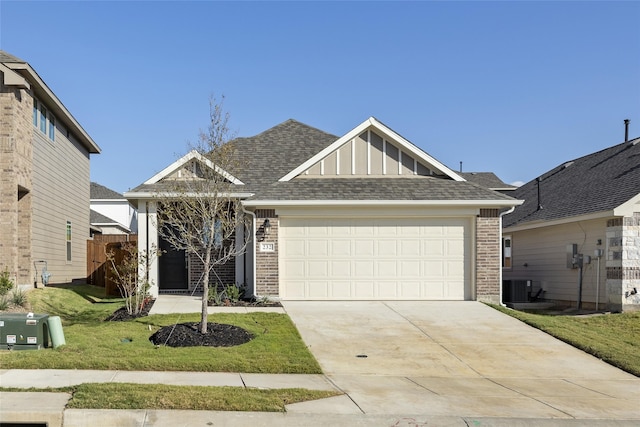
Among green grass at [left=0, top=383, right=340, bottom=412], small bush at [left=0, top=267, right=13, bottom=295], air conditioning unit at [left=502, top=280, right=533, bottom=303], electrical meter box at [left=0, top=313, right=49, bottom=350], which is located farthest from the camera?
air conditioning unit at [left=502, top=280, right=533, bottom=303]

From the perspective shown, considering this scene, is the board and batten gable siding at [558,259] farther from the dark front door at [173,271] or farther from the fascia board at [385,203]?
the dark front door at [173,271]

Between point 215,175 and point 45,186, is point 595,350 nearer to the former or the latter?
point 215,175

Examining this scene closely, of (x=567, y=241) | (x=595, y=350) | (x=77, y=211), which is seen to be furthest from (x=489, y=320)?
(x=77, y=211)

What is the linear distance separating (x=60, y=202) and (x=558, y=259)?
17.8 meters

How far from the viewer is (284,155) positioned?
1986cm

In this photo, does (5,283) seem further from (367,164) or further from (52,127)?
(367,164)

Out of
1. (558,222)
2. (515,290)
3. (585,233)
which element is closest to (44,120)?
(515,290)

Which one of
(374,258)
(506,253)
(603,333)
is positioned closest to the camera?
(603,333)

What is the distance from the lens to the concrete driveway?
7.80 meters

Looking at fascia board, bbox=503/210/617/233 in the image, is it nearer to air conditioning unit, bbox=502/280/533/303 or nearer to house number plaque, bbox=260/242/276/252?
air conditioning unit, bbox=502/280/533/303

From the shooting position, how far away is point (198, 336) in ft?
36.3

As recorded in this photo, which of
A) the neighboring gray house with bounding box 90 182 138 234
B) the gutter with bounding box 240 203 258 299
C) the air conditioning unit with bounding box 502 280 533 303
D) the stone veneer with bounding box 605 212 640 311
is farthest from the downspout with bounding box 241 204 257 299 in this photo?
the neighboring gray house with bounding box 90 182 138 234

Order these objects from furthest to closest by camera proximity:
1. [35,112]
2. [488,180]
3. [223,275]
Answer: [488,180] → [35,112] → [223,275]

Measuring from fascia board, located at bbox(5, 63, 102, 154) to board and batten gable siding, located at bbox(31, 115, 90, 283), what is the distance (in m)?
0.35
